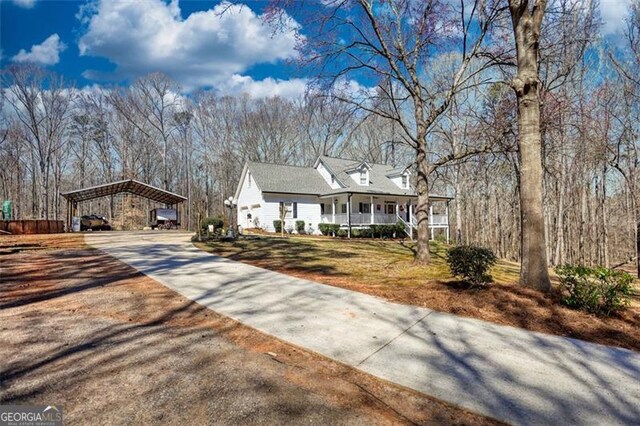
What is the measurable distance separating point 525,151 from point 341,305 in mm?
4226

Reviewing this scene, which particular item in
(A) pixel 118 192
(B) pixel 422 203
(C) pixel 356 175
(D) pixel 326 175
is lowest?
(B) pixel 422 203

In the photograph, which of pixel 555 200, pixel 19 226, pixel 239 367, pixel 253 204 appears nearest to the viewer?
pixel 239 367

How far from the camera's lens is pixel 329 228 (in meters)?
24.4

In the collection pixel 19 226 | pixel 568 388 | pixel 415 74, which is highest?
pixel 415 74

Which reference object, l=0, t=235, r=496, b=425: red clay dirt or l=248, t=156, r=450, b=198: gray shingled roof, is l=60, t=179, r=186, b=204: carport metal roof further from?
l=0, t=235, r=496, b=425: red clay dirt

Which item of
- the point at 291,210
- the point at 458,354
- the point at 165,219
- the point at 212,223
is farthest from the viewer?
the point at 165,219

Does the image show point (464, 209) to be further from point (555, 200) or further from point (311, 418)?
point (311, 418)

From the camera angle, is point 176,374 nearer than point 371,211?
Yes

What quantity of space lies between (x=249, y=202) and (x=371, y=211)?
9.94 m

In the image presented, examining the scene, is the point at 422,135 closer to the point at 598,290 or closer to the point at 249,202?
the point at 598,290

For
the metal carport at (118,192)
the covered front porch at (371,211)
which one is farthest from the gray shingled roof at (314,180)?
the metal carport at (118,192)

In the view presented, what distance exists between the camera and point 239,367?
3.15 metres

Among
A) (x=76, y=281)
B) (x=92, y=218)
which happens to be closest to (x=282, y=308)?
(x=76, y=281)

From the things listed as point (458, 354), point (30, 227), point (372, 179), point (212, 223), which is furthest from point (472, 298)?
point (30, 227)
